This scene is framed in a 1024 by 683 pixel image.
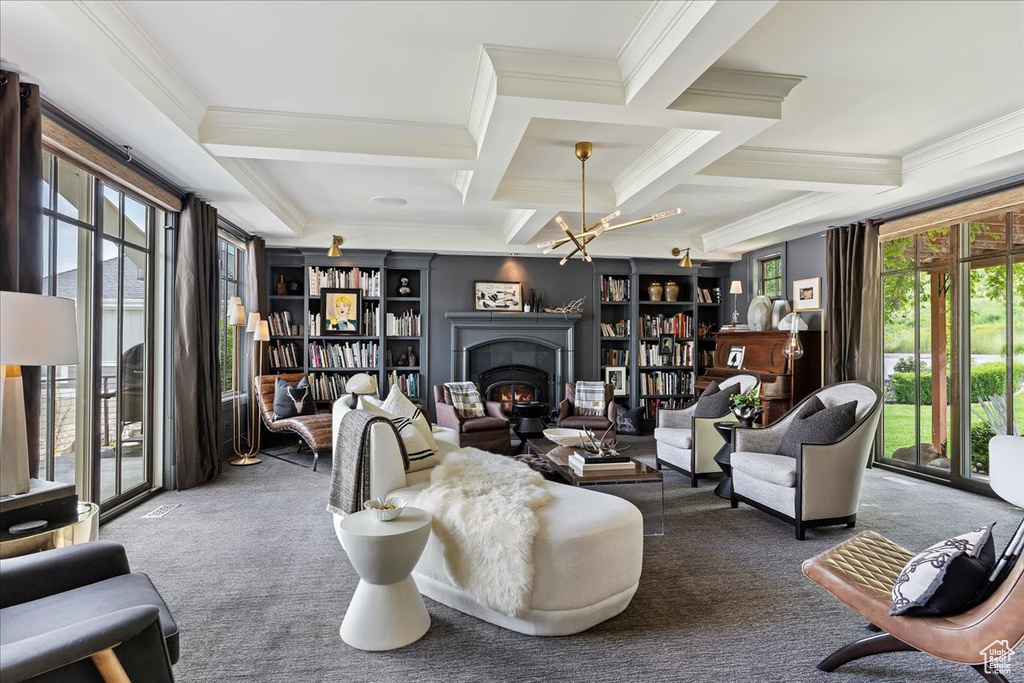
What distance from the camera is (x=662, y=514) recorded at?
3.66 meters

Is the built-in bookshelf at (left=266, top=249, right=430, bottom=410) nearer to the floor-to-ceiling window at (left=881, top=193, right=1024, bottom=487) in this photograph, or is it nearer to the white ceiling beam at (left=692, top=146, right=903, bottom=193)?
the white ceiling beam at (left=692, top=146, right=903, bottom=193)

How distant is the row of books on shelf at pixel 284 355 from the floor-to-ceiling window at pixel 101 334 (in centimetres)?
221

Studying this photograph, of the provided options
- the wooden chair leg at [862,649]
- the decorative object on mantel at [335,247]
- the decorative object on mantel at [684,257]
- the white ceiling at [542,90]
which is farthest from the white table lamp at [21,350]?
the decorative object on mantel at [684,257]

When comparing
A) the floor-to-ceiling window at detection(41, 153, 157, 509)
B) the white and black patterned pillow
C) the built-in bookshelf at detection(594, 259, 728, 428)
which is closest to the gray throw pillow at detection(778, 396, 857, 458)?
the white and black patterned pillow

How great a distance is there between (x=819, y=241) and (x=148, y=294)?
6.35 meters

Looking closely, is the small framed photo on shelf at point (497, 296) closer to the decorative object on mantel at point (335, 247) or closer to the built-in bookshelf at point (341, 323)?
the built-in bookshelf at point (341, 323)

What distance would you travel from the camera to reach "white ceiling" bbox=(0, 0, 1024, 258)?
93.6 inches

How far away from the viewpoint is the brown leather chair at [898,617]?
1644mm

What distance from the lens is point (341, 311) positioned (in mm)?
6879

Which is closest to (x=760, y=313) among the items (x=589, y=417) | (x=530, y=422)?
(x=589, y=417)

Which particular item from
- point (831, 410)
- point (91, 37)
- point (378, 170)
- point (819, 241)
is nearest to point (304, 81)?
point (91, 37)

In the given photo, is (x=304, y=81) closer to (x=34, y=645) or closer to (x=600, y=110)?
(x=600, y=110)

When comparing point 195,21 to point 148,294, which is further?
point 148,294

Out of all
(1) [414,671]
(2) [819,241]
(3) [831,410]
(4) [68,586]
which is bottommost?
(1) [414,671]
